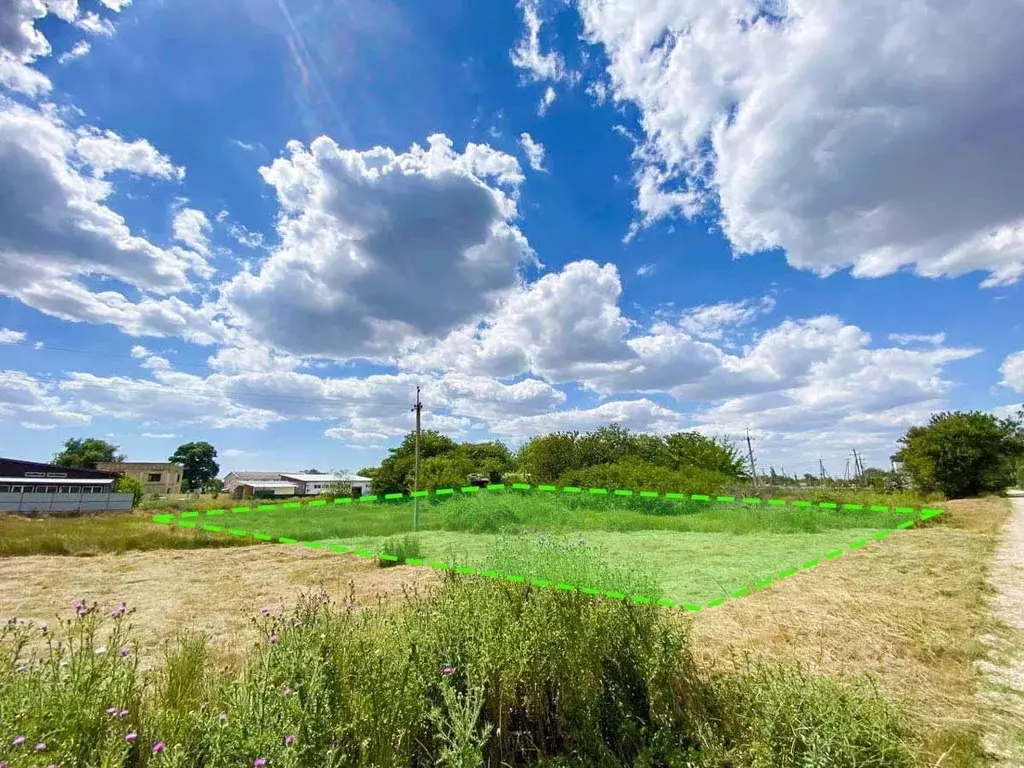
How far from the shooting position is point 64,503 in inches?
878

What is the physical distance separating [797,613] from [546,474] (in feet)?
80.0

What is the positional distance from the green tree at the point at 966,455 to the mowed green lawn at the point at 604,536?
407 inches

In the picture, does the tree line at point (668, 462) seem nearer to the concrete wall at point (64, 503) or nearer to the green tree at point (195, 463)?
the concrete wall at point (64, 503)

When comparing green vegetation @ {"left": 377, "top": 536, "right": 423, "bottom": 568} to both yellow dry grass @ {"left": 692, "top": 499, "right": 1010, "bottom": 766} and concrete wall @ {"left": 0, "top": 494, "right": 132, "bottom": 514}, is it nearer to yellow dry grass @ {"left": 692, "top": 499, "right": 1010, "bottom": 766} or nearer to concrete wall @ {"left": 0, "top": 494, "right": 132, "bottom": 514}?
yellow dry grass @ {"left": 692, "top": 499, "right": 1010, "bottom": 766}

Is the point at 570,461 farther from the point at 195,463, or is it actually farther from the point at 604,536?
the point at 195,463

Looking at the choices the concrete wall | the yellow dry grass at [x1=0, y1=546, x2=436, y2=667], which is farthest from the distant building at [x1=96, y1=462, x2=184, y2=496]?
the yellow dry grass at [x1=0, y1=546, x2=436, y2=667]

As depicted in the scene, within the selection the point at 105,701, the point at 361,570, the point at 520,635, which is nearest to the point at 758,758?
the point at 520,635

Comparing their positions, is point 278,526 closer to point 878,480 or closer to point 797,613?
point 797,613

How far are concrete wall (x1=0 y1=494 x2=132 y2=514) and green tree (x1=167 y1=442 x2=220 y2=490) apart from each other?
48.7 metres

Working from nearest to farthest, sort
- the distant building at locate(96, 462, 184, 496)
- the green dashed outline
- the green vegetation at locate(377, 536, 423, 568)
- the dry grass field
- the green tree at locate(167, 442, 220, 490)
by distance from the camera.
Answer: the dry grass field → the green dashed outline → the green vegetation at locate(377, 536, 423, 568) → the distant building at locate(96, 462, 184, 496) → the green tree at locate(167, 442, 220, 490)

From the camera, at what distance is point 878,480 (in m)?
34.6

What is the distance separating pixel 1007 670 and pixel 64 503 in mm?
31184

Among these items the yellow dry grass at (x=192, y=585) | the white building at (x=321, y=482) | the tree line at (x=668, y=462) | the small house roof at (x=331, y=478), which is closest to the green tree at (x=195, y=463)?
the small house roof at (x=331, y=478)

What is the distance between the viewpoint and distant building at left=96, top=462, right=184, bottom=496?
54.0m
